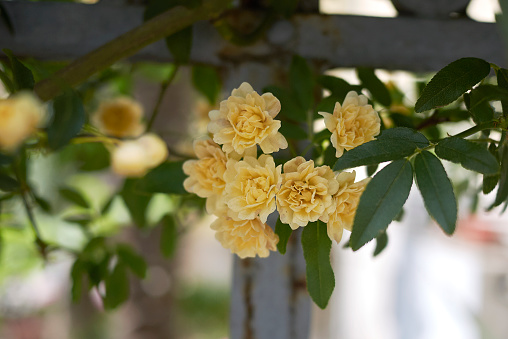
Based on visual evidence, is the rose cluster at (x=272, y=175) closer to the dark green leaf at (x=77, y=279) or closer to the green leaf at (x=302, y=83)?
the green leaf at (x=302, y=83)

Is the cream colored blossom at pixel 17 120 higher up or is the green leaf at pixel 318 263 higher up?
the cream colored blossom at pixel 17 120

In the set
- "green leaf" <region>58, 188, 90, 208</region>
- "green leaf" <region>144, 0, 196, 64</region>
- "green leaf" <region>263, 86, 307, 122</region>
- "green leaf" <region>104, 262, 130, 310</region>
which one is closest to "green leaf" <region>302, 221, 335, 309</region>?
"green leaf" <region>263, 86, 307, 122</region>

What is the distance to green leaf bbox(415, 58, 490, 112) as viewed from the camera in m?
0.29

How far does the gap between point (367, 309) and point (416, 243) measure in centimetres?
47

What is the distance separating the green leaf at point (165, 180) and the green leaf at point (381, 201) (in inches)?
7.2

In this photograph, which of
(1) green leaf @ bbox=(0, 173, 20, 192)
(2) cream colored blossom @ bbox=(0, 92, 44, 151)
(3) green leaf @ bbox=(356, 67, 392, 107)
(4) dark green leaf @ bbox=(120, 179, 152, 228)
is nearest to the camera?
(2) cream colored blossom @ bbox=(0, 92, 44, 151)

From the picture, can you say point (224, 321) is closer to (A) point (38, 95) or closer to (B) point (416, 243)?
(B) point (416, 243)

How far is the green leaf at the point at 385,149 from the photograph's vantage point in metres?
0.26

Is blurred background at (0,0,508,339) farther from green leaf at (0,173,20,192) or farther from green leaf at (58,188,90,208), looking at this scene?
green leaf at (0,173,20,192)

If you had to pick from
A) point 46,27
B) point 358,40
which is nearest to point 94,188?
point 46,27

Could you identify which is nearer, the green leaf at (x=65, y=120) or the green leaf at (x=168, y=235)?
the green leaf at (x=65, y=120)

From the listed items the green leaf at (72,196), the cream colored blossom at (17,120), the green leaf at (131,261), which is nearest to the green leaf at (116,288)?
the green leaf at (131,261)

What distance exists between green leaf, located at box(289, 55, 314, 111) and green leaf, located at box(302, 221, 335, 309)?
5.2 inches

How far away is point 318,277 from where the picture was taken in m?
0.29
